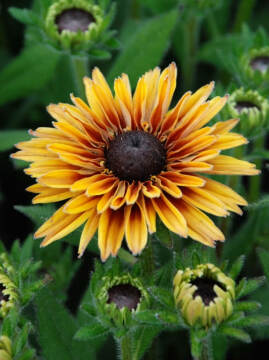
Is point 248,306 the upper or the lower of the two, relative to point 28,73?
lower

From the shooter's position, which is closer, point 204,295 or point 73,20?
point 204,295

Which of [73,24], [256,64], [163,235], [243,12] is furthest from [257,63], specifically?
[163,235]

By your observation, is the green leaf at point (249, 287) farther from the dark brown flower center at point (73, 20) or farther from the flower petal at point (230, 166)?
the dark brown flower center at point (73, 20)

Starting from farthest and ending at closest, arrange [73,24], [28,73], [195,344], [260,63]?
[28,73] → [260,63] → [73,24] → [195,344]

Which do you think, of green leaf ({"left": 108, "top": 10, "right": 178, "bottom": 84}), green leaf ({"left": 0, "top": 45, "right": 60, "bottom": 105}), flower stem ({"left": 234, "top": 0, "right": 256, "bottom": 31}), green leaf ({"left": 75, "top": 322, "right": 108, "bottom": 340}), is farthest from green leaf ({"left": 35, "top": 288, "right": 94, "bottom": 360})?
flower stem ({"left": 234, "top": 0, "right": 256, "bottom": 31})

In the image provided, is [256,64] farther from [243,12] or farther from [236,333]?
[236,333]

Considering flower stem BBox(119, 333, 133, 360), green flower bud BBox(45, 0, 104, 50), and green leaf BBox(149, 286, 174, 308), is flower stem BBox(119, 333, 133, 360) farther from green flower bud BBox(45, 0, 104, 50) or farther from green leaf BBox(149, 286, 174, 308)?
green flower bud BBox(45, 0, 104, 50)

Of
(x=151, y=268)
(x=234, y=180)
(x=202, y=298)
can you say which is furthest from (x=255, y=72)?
(x=202, y=298)

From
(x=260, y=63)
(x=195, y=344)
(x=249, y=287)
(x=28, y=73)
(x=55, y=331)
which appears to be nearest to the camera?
(x=195, y=344)
